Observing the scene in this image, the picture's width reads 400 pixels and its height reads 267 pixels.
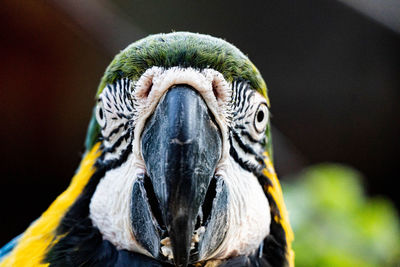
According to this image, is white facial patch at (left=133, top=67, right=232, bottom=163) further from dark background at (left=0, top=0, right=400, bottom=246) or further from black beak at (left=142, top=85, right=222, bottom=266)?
dark background at (left=0, top=0, right=400, bottom=246)

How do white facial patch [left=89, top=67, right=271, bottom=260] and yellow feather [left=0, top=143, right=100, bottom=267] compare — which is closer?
white facial patch [left=89, top=67, right=271, bottom=260]

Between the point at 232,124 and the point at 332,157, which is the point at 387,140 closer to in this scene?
the point at 332,157

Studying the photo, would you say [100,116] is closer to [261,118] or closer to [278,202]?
[261,118]

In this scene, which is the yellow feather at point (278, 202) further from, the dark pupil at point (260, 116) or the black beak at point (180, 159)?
the black beak at point (180, 159)

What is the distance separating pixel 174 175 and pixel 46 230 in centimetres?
62

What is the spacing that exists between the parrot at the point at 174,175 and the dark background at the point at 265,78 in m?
2.91

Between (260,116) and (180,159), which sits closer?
(180,159)

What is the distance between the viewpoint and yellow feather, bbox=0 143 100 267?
145cm

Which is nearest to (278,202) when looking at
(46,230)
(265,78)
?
(46,230)

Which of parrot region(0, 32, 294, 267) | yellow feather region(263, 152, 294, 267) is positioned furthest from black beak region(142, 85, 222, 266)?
yellow feather region(263, 152, 294, 267)

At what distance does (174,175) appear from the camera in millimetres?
1104

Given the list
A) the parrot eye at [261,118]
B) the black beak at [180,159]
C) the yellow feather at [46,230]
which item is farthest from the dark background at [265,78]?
the black beak at [180,159]

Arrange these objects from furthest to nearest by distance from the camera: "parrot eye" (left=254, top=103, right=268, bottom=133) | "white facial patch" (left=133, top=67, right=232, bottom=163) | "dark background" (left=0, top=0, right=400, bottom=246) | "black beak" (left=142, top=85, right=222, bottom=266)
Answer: "dark background" (left=0, top=0, right=400, bottom=246) → "parrot eye" (left=254, top=103, right=268, bottom=133) → "white facial patch" (left=133, top=67, right=232, bottom=163) → "black beak" (left=142, top=85, right=222, bottom=266)

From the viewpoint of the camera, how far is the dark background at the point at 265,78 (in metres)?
4.55
